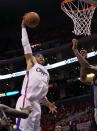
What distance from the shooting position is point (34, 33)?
867 inches

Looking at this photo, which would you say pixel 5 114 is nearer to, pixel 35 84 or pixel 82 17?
pixel 35 84

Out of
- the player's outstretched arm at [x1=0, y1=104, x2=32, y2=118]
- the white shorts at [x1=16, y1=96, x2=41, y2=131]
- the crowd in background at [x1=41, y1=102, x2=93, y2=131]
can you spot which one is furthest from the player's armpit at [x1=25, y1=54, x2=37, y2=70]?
the crowd in background at [x1=41, y1=102, x2=93, y2=131]

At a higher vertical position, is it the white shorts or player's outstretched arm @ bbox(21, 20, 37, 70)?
player's outstretched arm @ bbox(21, 20, 37, 70)

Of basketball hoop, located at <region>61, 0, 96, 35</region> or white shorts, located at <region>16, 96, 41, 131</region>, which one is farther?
basketball hoop, located at <region>61, 0, 96, 35</region>

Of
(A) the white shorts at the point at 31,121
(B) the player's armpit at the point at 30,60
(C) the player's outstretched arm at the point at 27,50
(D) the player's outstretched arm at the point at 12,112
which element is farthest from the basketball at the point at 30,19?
(D) the player's outstretched arm at the point at 12,112

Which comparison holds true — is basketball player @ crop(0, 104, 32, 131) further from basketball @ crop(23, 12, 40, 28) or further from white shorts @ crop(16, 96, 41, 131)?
basketball @ crop(23, 12, 40, 28)

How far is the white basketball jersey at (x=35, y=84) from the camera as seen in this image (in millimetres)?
3709

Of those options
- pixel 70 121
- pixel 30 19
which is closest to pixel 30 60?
pixel 30 19

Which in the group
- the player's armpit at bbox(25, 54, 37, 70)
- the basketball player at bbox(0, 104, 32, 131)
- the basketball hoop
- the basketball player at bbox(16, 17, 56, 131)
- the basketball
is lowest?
the basketball player at bbox(0, 104, 32, 131)

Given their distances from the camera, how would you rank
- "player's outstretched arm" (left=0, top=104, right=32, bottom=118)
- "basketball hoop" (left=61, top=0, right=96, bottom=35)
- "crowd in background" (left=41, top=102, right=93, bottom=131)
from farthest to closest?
"crowd in background" (left=41, top=102, right=93, bottom=131), "basketball hoop" (left=61, top=0, right=96, bottom=35), "player's outstretched arm" (left=0, top=104, right=32, bottom=118)

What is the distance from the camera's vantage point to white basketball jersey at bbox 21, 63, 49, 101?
3709 mm

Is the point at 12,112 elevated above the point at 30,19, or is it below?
below

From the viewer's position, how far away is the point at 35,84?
3748mm

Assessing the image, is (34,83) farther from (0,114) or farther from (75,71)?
(75,71)
